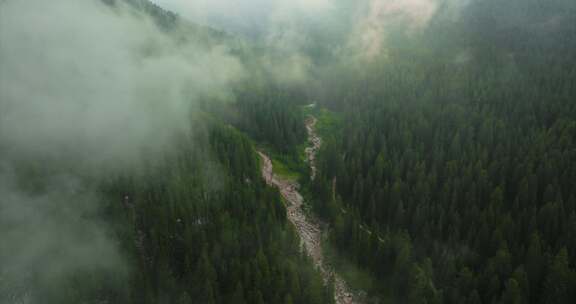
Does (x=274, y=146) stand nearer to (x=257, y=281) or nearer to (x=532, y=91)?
(x=257, y=281)

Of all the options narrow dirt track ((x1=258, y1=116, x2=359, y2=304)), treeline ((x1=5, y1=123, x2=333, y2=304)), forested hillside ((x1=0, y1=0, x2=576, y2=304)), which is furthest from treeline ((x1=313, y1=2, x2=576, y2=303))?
treeline ((x1=5, y1=123, x2=333, y2=304))

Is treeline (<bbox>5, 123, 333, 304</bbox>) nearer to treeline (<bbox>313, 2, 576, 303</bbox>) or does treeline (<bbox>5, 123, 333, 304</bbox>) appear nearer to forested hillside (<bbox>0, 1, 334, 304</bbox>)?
forested hillside (<bbox>0, 1, 334, 304</bbox>)

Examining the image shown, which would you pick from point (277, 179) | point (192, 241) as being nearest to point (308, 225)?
point (277, 179)

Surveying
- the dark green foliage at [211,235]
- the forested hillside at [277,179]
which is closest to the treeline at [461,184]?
the forested hillside at [277,179]

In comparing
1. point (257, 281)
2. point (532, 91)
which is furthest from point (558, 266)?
point (532, 91)

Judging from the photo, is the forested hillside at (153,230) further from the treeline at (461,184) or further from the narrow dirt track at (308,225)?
the treeline at (461,184)

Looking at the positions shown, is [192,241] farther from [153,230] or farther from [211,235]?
[153,230]
